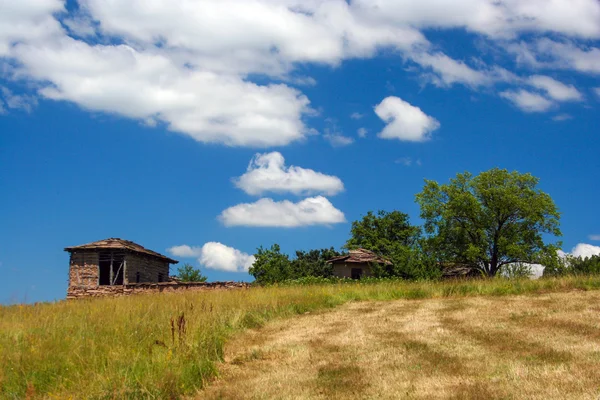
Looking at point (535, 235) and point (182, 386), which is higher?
point (535, 235)

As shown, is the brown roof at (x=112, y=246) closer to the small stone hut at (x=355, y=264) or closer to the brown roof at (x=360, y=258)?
the brown roof at (x=360, y=258)

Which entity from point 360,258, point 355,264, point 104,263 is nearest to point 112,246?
point 104,263

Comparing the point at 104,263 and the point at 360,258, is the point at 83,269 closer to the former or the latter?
Result: the point at 104,263

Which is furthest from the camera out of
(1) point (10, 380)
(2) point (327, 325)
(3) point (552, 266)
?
(3) point (552, 266)

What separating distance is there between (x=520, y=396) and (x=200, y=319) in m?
7.51

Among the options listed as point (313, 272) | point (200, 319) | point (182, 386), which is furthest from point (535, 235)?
point (182, 386)

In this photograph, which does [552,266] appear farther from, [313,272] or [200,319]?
[200,319]

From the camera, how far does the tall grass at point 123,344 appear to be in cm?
852

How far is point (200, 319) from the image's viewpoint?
12.9 metres

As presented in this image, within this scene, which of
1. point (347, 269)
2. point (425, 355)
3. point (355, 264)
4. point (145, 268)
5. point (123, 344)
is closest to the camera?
point (425, 355)

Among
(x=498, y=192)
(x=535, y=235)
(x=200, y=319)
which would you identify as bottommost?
(x=200, y=319)

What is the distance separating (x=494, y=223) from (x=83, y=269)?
37.5 meters

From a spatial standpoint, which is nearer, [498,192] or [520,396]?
[520,396]

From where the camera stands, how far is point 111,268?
42.8 metres
